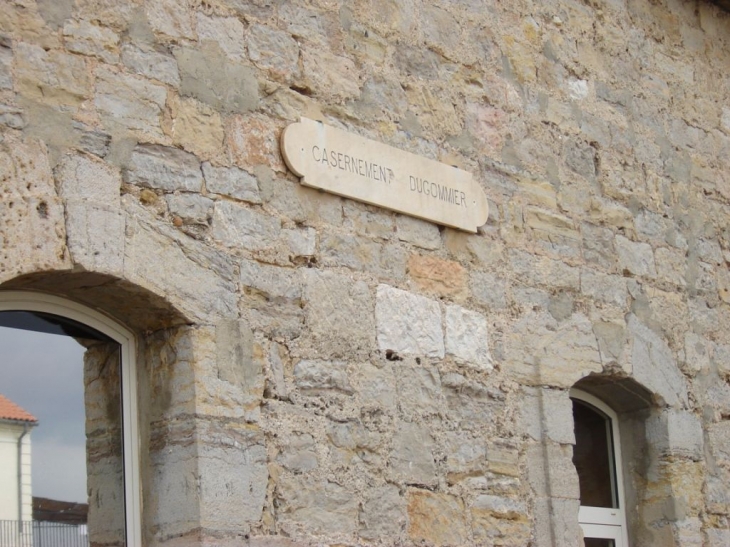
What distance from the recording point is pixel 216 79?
4324 millimetres

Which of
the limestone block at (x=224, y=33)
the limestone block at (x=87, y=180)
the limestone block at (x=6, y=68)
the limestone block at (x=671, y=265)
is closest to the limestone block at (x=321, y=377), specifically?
the limestone block at (x=87, y=180)

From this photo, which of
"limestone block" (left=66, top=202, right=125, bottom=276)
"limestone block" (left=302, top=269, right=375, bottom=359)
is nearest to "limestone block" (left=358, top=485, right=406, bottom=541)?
"limestone block" (left=302, top=269, right=375, bottom=359)

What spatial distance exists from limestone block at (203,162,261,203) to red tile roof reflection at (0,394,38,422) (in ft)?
3.24

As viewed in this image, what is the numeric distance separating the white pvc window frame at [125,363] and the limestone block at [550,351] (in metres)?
1.67

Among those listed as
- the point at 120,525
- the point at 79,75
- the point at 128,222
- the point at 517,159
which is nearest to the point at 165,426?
the point at 120,525

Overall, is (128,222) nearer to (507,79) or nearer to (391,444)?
(391,444)

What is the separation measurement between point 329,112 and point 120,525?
1.78 m

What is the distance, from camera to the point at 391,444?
446 cm

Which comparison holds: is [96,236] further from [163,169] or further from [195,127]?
[195,127]

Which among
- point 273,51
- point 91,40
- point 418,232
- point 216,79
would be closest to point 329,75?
point 273,51

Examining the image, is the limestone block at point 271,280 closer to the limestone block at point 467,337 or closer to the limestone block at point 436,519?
the limestone block at point 467,337

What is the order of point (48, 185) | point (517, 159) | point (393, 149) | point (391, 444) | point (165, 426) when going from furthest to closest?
point (517, 159) → point (393, 149) → point (391, 444) → point (165, 426) → point (48, 185)

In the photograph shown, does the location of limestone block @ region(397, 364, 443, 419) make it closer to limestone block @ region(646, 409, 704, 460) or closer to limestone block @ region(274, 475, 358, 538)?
limestone block @ region(274, 475, 358, 538)

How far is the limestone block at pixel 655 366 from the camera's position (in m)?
5.63
